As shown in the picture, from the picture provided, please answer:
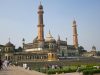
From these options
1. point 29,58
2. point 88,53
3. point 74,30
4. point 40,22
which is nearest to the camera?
point 29,58

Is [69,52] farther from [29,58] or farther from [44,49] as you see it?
[29,58]

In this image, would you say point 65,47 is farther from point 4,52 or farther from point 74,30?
point 4,52

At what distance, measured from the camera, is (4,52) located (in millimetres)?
52031

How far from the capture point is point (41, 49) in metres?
60.1

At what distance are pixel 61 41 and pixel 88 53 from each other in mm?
12685

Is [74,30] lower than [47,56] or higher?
higher

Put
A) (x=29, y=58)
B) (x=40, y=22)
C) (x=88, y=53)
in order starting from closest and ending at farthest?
(x=29, y=58)
(x=40, y=22)
(x=88, y=53)

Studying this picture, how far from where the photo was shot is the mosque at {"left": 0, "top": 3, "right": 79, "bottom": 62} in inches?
2125

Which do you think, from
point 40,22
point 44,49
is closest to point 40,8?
point 40,22

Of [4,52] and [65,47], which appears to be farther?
[65,47]

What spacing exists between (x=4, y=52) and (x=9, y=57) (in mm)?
1450

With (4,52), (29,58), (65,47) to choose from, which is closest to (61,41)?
(65,47)

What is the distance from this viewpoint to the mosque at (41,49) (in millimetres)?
53969

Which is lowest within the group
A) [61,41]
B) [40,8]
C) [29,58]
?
[29,58]
